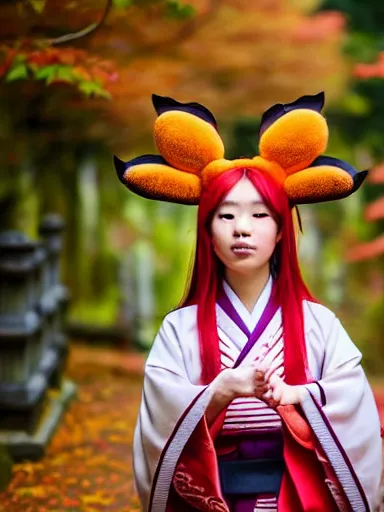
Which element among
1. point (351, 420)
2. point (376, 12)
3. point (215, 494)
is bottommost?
point (215, 494)

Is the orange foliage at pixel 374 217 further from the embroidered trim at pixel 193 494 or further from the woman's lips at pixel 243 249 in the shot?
the embroidered trim at pixel 193 494

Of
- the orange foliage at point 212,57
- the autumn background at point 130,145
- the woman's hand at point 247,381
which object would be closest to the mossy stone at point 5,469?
the autumn background at point 130,145

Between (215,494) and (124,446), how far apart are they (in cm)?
301

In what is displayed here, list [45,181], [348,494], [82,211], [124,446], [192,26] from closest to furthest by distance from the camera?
[348,494] < [124,446] < [192,26] < [45,181] < [82,211]

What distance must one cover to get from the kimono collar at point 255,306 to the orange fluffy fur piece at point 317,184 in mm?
356

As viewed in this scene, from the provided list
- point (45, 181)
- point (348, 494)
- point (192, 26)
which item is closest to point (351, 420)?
point (348, 494)

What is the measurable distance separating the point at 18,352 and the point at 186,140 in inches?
110

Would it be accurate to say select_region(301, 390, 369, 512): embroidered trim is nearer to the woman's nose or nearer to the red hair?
the red hair

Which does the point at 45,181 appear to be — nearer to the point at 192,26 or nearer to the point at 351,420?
the point at 192,26

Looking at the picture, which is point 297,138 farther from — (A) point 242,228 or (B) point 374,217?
(B) point 374,217

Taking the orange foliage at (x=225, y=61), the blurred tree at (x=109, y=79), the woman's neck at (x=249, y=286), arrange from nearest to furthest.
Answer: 1. the woman's neck at (x=249, y=286)
2. the blurred tree at (x=109, y=79)
3. the orange foliage at (x=225, y=61)

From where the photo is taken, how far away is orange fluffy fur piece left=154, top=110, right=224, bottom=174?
288 centimetres

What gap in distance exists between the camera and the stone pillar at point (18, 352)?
5125mm

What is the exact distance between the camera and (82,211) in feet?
33.4
